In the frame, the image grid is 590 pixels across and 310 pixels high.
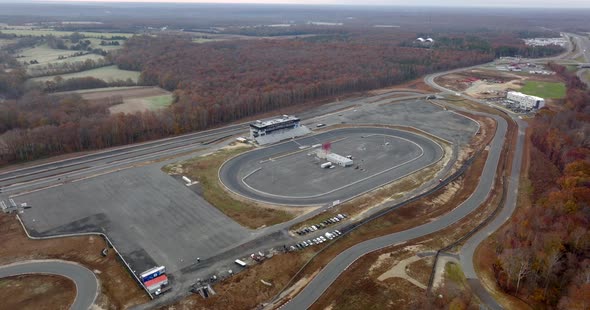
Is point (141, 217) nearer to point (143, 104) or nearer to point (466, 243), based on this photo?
point (466, 243)

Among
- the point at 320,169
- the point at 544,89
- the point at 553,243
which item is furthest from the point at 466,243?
the point at 544,89

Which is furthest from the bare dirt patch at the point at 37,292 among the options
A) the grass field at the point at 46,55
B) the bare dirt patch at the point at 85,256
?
the grass field at the point at 46,55

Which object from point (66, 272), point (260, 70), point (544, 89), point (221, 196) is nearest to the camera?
point (66, 272)

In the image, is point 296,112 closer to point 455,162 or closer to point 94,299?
point 455,162

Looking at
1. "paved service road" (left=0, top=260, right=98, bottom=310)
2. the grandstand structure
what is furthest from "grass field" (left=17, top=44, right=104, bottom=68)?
"paved service road" (left=0, top=260, right=98, bottom=310)

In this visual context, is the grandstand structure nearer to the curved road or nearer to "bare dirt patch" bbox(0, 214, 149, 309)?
the curved road

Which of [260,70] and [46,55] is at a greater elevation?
[46,55]
